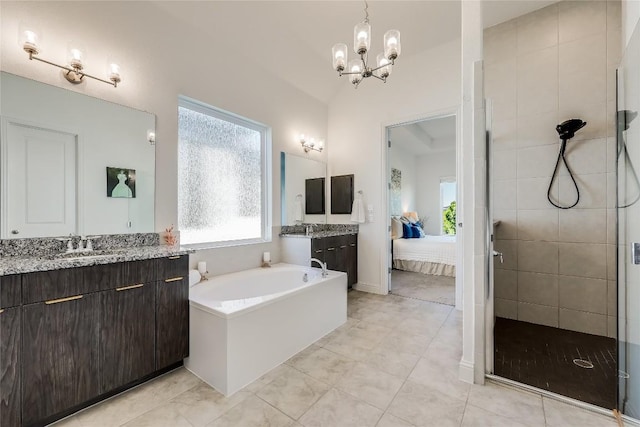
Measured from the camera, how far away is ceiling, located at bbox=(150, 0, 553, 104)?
2.64m

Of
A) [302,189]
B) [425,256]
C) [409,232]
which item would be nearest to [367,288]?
[425,256]

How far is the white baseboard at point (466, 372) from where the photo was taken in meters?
1.80

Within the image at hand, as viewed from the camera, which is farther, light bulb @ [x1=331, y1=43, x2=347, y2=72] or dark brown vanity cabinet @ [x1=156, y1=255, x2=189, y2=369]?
light bulb @ [x1=331, y1=43, x2=347, y2=72]

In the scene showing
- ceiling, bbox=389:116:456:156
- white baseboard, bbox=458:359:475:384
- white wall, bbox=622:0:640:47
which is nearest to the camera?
white baseboard, bbox=458:359:475:384

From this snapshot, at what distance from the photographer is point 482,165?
5.96 feet

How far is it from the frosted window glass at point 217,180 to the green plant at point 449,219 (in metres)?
5.64

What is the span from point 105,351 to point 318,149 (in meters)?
3.42

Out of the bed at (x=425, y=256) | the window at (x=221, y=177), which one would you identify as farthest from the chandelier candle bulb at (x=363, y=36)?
the bed at (x=425, y=256)

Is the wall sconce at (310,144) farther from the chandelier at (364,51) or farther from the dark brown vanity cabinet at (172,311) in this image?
the dark brown vanity cabinet at (172,311)

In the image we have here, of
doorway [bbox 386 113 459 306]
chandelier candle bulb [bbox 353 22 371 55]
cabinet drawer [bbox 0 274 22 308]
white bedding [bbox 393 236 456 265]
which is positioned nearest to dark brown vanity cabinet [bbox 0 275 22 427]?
cabinet drawer [bbox 0 274 22 308]

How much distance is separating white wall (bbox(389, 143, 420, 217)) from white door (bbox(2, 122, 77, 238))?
5.79 meters

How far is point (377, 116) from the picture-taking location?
3871 mm

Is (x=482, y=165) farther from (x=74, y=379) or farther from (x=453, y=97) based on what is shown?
(x=74, y=379)

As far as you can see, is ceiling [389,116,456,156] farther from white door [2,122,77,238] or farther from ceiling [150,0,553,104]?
white door [2,122,77,238]
